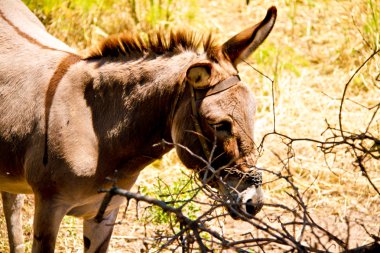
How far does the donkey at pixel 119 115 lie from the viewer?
3.21m

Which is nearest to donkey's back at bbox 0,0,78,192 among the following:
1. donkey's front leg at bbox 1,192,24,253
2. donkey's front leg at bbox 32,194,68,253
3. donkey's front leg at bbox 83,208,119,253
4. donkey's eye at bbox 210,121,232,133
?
donkey's front leg at bbox 32,194,68,253

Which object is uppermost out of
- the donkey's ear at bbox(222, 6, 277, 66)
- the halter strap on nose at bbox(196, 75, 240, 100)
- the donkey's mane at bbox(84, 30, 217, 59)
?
the donkey's ear at bbox(222, 6, 277, 66)

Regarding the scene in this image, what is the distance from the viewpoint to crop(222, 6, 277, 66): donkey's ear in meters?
3.29

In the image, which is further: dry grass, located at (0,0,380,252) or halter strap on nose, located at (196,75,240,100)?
dry grass, located at (0,0,380,252)

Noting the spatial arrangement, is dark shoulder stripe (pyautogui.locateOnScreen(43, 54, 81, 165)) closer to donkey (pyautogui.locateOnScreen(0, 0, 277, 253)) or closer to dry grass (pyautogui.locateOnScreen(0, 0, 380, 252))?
donkey (pyautogui.locateOnScreen(0, 0, 277, 253))

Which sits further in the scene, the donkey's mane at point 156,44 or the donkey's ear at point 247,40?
the donkey's mane at point 156,44

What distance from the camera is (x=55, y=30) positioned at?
21.2 ft

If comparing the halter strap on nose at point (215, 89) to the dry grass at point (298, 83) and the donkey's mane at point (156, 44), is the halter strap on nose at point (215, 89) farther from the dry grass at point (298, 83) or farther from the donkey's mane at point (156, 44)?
the dry grass at point (298, 83)

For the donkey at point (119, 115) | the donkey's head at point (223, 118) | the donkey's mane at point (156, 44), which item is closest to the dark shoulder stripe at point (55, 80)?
the donkey at point (119, 115)

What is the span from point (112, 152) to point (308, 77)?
11.8 ft

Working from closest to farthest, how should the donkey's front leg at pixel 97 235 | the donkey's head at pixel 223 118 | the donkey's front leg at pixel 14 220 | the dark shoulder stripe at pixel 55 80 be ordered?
1. the donkey's head at pixel 223 118
2. the dark shoulder stripe at pixel 55 80
3. the donkey's front leg at pixel 97 235
4. the donkey's front leg at pixel 14 220

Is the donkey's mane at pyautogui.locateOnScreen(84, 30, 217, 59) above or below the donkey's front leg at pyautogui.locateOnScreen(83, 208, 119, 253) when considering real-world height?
above

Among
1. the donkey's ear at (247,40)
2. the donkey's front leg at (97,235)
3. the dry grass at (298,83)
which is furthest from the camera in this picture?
the dry grass at (298,83)

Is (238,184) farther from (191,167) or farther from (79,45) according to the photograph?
(79,45)
